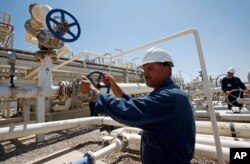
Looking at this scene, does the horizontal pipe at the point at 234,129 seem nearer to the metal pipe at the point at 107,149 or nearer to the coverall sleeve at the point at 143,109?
the metal pipe at the point at 107,149

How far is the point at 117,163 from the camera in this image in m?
2.06

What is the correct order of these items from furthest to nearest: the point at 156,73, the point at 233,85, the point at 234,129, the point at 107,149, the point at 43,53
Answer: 1. the point at 233,85
2. the point at 234,129
3. the point at 43,53
4. the point at 107,149
5. the point at 156,73

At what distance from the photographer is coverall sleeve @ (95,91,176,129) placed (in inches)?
31.2

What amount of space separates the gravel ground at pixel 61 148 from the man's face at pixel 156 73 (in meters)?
1.47

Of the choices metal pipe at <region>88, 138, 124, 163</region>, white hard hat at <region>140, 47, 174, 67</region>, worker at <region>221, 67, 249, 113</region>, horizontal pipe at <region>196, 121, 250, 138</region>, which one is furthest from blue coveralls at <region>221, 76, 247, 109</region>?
white hard hat at <region>140, 47, 174, 67</region>

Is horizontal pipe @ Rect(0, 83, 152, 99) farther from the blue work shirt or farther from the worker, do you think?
the worker

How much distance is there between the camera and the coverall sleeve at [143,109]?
2.60 ft

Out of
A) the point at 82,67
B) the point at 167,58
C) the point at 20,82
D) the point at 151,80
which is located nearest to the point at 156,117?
the point at 151,80

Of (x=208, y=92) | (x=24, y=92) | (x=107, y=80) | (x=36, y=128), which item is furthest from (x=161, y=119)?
(x=36, y=128)

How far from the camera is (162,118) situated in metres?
0.80

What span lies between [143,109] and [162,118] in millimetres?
96

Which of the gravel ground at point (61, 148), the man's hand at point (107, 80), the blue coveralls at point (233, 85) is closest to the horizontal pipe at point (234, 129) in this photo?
the gravel ground at point (61, 148)

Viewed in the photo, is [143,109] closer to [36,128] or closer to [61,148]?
[36,128]

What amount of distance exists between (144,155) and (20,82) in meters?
3.29
